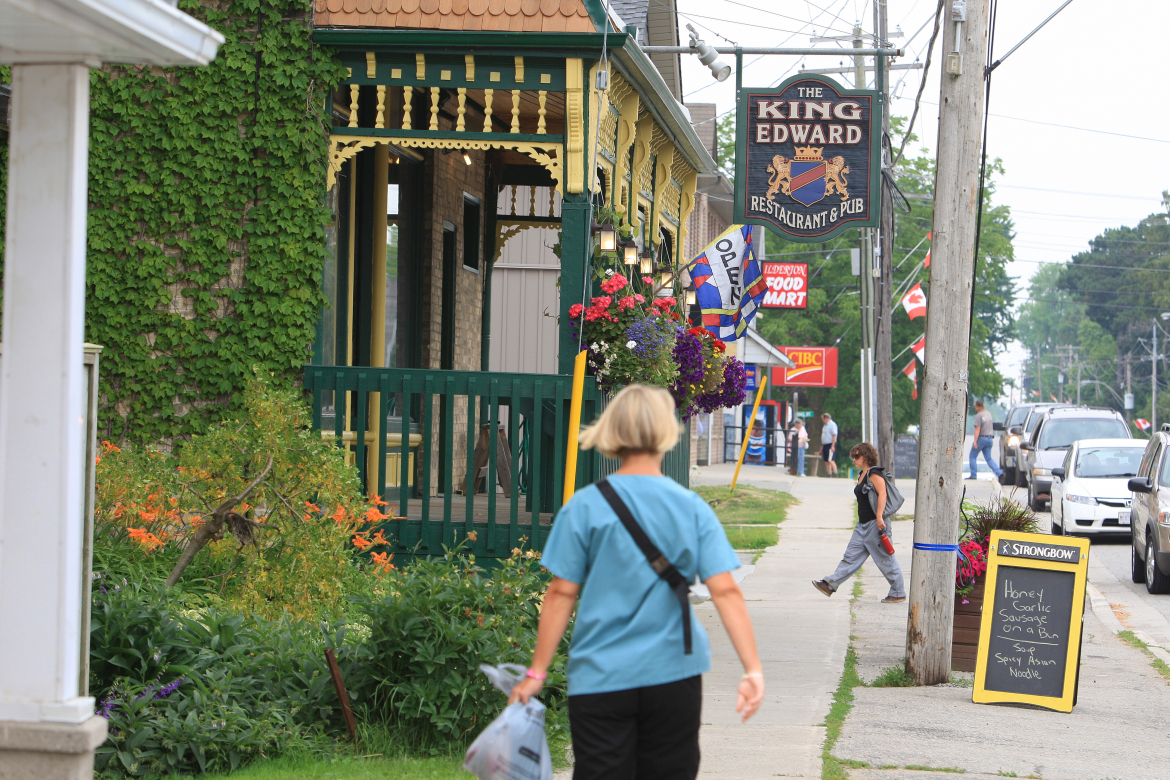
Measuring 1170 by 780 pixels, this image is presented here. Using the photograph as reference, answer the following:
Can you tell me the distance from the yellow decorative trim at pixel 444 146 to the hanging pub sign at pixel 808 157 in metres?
1.48

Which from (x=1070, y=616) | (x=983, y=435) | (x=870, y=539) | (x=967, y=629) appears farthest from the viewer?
(x=983, y=435)

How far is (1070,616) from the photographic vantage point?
765cm

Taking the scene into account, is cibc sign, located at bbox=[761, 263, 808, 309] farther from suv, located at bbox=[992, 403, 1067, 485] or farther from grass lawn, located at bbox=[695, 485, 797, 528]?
grass lawn, located at bbox=[695, 485, 797, 528]

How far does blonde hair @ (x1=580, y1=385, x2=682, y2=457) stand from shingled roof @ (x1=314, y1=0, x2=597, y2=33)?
245 inches

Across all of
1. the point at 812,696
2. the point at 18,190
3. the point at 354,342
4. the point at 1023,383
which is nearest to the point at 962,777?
the point at 812,696

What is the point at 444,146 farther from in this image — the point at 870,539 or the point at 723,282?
the point at 723,282

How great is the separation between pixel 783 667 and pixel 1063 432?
1872cm

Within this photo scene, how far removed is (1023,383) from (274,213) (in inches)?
7399

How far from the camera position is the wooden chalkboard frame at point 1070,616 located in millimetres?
7555

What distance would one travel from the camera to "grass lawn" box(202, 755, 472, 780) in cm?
534

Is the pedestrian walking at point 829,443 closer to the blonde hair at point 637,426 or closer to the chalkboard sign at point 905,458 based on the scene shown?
the chalkboard sign at point 905,458

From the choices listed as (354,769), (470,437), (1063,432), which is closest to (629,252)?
(470,437)

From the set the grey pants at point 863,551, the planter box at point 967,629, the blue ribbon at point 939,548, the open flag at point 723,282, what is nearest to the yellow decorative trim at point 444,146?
the blue ribbon at point 939,548

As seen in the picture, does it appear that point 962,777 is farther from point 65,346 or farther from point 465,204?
point 465,204
